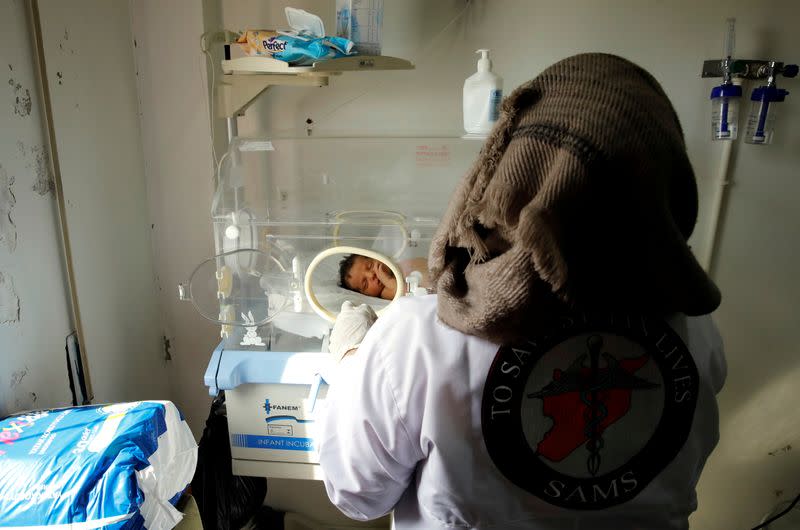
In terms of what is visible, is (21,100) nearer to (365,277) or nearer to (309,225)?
(309,225)

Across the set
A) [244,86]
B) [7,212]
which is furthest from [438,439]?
[244,86]

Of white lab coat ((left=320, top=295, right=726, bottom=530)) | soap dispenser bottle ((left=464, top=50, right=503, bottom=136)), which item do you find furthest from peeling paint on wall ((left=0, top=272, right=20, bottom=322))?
soap dispenser bottle ((left=464, top=50, right=503, bottom=136))

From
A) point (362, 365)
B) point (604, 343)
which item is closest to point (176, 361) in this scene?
point (362, 365)

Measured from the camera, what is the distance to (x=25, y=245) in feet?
4.01

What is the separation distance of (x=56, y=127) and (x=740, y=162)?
183 cm

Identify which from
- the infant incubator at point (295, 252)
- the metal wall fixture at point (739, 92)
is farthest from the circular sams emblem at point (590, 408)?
the metal wall fixture at point (739, 92)

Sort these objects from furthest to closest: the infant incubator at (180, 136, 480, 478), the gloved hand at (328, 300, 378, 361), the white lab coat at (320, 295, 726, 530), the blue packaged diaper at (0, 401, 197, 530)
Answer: the infant incubator at (180, 136, 480, 478) → the gloved hand at (328, 300, 378, 361) → the blue packaged diaper at (0, 401, 197, 530) → the white lab coat at (320, 295, 726, 530)

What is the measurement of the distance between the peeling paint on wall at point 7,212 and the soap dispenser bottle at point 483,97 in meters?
1.08

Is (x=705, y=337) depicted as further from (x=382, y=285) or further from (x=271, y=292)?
(x=271, y=292)

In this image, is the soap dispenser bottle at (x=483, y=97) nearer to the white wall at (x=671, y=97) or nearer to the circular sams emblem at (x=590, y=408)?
the white wall at (x=671, y=97)

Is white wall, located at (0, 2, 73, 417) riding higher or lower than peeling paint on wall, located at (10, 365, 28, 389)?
higher

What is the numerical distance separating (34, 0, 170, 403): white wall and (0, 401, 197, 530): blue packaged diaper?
40cm

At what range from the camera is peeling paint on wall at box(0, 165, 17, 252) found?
3.78ft

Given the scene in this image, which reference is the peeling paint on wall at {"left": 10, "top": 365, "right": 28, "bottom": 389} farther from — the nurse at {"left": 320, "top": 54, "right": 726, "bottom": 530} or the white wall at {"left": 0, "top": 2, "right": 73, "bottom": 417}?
the nurse at {"left": 320, "top": 54, "right": 726, "bottom": 530}
